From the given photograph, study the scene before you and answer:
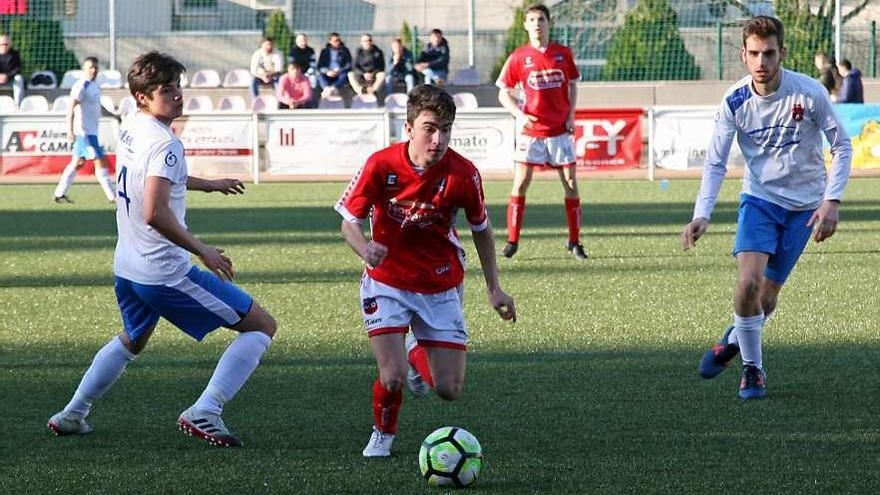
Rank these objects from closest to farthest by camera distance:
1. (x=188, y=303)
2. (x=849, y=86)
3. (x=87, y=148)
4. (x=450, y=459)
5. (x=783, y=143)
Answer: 1. (x=450, y=459)
2. (x=188, y=303)
3. (x=783, y=143)
4. (x=87, y=148)
5. (x=849, y=86)

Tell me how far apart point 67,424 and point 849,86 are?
21.2 metres

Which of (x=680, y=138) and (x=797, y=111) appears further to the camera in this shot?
(x=680, y=138)

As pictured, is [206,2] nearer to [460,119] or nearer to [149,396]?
[460,119]

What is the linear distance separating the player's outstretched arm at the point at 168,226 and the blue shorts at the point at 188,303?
0.84 feet

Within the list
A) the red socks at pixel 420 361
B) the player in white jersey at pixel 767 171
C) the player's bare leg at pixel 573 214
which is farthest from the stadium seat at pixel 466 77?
the red socks at pixel 420 361

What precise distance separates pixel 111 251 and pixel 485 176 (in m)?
10.6

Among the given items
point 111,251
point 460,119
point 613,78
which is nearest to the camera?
point 111,251

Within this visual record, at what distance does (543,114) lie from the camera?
13188 mm

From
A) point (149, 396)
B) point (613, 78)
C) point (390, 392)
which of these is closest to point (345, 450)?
point (390, 392)

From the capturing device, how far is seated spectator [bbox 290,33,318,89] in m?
28.3

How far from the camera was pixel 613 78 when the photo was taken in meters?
29.6

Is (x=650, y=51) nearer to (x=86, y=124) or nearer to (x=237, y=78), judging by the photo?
(x=237, y=78)

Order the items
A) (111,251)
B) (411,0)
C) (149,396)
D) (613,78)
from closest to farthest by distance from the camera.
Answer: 1. (149,396)
2. (111,251)
3. (613,78)
4. (411,0)

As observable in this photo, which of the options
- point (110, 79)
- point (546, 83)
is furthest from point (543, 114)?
point (110, 79)
